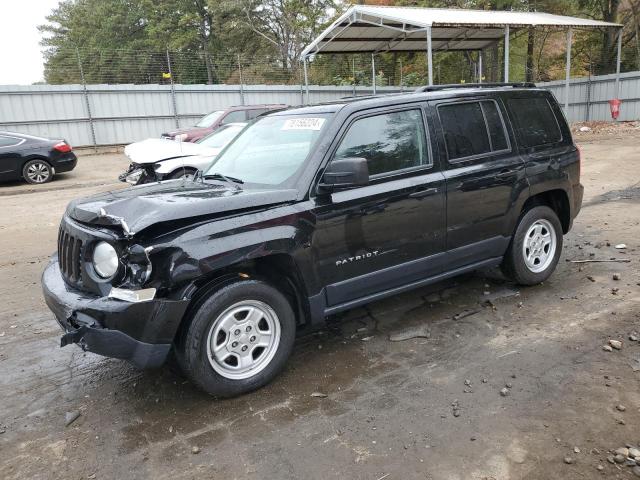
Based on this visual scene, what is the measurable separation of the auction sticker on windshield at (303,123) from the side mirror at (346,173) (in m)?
0.46

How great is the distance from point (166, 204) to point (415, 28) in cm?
1449

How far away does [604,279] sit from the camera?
5.13 m

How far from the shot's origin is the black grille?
331cm

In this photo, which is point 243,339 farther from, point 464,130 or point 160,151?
point 160,151

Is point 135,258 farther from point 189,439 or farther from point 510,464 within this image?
point 510,464

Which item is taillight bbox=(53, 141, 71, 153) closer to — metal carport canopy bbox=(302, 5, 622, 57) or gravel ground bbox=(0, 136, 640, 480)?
metal carport canopy bbox=(302, 5, 622, 57)

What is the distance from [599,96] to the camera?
2228cm

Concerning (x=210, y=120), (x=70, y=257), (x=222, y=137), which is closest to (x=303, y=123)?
(x=70, y=257)

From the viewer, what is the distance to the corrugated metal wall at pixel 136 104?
1822 cm

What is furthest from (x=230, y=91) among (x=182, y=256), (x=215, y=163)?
(x=182, y=256)

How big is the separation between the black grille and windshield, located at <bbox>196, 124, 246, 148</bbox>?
681 cm

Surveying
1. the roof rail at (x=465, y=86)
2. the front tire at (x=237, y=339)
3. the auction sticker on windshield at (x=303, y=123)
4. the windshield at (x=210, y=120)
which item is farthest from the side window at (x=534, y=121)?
the windshield at (x=210, y=120)

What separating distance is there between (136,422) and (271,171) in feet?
6.35

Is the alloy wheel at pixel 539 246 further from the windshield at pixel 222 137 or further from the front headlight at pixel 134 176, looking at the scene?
the front headlight at pixel 134 176
